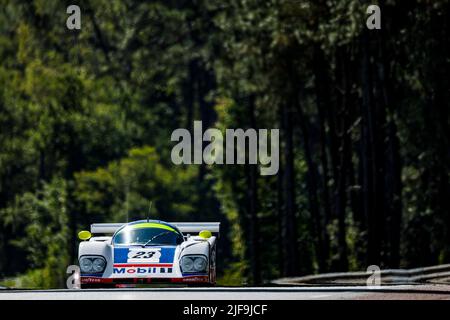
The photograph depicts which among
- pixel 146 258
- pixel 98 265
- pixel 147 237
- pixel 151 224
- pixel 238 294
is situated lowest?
pixel 238 294

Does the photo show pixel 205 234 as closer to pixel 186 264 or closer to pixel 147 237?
pixel 147 237

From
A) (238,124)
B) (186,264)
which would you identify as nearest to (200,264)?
(186,264)

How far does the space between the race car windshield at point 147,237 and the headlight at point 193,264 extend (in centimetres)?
53

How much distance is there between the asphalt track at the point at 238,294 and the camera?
1620 cm

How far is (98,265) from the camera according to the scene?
1788 cm

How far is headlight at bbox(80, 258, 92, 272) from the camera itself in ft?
58.6

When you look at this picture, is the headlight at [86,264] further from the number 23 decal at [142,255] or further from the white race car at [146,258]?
the number 23 decal at [142,255]

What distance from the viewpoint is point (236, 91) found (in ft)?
192

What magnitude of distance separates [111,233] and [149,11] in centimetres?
5638

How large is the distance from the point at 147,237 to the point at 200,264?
0.83 meters

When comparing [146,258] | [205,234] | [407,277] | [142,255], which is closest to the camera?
[146,258]

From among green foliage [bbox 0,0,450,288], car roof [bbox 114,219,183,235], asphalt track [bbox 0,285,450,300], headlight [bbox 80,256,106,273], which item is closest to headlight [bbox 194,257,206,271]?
asphalt track [bbox 0,285,450,300]
